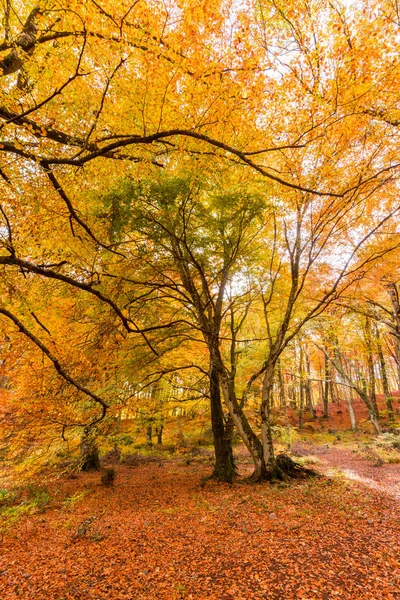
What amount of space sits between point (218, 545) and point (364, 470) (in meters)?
7.32

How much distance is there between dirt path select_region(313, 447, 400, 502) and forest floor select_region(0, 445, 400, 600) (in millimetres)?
122

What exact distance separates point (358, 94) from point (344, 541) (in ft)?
21.5

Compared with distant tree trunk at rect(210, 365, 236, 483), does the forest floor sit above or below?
below

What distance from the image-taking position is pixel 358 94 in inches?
170

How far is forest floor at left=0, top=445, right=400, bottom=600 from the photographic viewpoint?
11.6 ft

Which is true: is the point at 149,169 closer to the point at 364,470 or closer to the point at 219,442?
the point at 219,442

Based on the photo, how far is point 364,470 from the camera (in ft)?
31.5

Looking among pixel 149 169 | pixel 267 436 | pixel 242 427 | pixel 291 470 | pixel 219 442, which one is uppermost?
pixel 149 169

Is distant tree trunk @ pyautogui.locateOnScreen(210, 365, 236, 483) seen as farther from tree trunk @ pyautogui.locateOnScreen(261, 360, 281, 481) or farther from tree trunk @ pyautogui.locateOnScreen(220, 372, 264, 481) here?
tree trunk @ pyautogui.locateOnScreen(261, 360, 281, 481)

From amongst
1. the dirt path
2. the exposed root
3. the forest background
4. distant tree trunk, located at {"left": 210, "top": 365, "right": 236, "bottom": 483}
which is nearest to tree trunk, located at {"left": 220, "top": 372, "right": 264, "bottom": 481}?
the forest background

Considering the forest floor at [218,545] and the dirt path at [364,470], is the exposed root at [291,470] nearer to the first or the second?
the forest floor at [218,545]

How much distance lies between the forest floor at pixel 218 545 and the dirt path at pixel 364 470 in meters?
0.12

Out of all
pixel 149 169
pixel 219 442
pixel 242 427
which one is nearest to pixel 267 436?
pixel 242 427

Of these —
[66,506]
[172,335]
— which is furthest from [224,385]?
[66,506]
